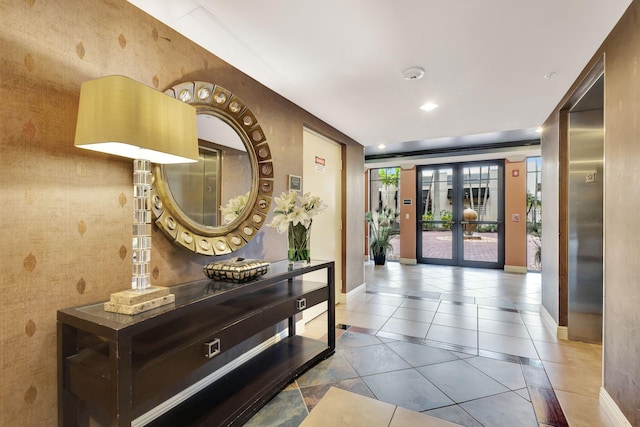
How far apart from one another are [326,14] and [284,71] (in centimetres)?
78

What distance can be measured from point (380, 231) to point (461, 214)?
191cm

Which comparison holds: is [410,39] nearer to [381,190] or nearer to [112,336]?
[112,336]

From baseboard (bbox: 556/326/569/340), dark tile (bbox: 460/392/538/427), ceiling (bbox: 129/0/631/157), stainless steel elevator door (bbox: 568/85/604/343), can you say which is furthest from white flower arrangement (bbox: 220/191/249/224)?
baseboard (bbox: 556/326/569/340)

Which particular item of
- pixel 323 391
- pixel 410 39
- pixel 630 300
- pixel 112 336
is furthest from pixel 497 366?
pixel 112 336

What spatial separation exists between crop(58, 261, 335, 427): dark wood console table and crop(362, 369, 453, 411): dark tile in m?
0.54

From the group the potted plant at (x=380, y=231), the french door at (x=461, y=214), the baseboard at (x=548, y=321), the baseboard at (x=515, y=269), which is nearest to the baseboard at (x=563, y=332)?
the baseboard at (x=548, y=321)

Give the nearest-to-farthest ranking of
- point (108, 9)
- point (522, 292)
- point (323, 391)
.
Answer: point (108, 9) → point (323, 391) → point (522, 292)

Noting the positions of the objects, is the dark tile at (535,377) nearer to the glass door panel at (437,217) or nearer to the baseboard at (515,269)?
the baseboard at (515,269)

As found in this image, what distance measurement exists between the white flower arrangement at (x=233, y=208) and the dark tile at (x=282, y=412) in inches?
49.7

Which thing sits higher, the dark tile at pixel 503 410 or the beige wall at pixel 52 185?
the beige wall at pixel 52 185

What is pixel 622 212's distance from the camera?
5.89ft

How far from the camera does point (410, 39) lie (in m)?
2.05

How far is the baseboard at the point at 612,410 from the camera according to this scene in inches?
70.0

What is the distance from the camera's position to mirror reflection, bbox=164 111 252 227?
6.46ft
